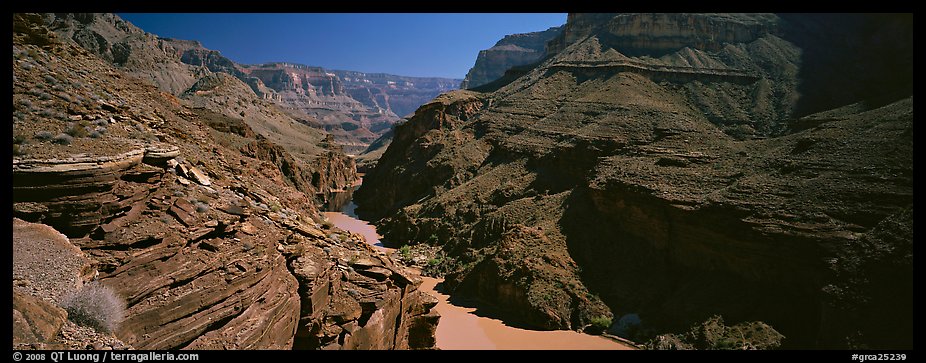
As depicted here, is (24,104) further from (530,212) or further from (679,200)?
(530,212)

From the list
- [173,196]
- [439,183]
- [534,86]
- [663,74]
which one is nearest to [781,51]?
[663,74]

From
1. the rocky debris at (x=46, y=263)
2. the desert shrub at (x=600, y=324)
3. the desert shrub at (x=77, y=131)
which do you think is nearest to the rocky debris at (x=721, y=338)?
the desert shrub at (x=600, y=324)

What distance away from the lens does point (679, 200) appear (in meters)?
24.3

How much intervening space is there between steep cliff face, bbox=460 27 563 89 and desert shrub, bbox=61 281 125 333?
15030 cm

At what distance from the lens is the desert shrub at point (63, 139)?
10141mm

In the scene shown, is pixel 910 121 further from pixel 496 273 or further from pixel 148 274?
pixel 148 274

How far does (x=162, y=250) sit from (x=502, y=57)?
520ft

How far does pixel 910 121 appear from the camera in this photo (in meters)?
22.6

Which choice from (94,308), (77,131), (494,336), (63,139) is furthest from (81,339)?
(494,336)

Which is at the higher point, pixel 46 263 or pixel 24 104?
pixel 24 104
